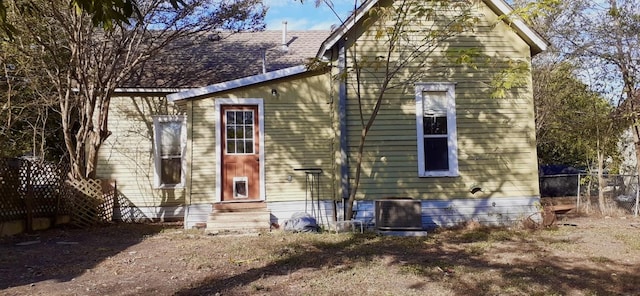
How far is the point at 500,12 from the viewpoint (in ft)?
34.4

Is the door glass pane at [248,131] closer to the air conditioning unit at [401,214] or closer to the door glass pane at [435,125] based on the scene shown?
the air conditioning unit at [401,214]

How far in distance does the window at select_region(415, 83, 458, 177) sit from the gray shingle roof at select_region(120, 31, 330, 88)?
4399mm

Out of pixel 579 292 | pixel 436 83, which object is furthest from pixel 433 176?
pixel 579 292

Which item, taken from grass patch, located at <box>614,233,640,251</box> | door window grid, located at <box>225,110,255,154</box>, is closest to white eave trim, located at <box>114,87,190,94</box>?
door window grid, located at <box>225,110,255,154</box>

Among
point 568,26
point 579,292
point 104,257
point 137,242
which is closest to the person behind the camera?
point 579,292

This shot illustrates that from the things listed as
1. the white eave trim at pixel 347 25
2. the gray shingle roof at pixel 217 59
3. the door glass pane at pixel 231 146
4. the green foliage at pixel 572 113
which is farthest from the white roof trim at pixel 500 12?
the green foliage at pixel 572 113

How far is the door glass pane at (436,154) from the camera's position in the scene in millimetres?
10461

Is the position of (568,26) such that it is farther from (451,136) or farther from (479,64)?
(451,136)

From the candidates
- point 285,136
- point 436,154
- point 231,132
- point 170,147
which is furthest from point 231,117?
point 436,154

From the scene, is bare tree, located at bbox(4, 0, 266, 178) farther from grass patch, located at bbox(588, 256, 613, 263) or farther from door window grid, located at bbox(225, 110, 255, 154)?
grass patch, located at bbox(588, 256, 613, 263)

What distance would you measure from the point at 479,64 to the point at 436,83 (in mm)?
1078

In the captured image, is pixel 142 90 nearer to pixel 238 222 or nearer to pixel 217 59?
pixel 217 59

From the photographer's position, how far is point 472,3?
31.7ft

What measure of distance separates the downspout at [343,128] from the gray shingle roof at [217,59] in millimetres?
3374
